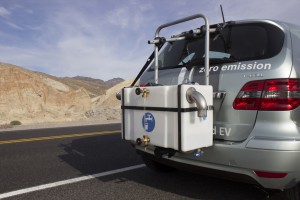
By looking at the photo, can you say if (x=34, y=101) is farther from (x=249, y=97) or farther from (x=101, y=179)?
(x=249, y=97)

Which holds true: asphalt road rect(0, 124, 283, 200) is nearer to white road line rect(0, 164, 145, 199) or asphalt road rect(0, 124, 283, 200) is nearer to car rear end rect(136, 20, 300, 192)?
white road line rect(0, 164, 145, 199)

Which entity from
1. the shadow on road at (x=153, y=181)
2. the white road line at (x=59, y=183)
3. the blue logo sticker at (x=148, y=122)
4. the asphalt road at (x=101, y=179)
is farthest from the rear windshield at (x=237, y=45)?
the white road line at (x=59, y=183)

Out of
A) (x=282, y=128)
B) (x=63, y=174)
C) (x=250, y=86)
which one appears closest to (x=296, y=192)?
(x=282, y=128)

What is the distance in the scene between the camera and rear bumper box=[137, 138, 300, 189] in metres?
2.94

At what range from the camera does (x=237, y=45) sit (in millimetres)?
3568

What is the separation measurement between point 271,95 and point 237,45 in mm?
726

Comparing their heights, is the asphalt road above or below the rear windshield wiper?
below

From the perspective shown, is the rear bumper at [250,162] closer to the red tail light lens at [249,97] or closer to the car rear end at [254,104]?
the car rear end at [254,104]

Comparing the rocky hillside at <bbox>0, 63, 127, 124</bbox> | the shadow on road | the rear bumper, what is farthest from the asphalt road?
the rocky hillside at <bbox>0, 63, 127, 124</bbox>

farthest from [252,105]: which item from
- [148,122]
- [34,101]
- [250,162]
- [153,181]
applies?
[34,101]

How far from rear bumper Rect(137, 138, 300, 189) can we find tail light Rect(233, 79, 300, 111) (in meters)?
0.31

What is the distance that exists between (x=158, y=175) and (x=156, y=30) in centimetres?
198

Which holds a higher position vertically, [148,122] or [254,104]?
[254,104]

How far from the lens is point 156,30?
4.21 metres
